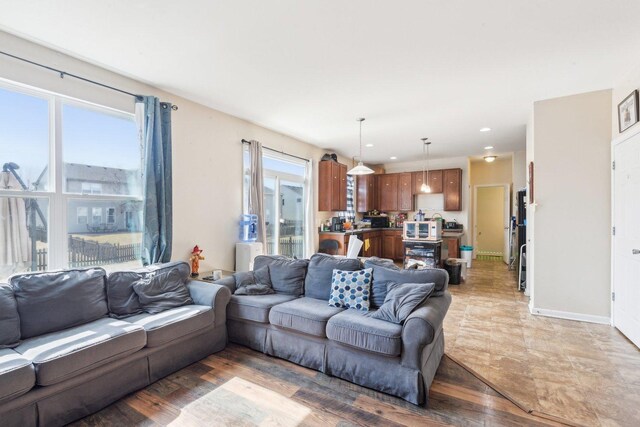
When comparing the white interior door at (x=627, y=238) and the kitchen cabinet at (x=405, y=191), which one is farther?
the kitchen cabinet at (x=405, y=191)

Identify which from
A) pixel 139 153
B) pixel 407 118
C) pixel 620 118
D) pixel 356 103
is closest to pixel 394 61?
pixel 356 103

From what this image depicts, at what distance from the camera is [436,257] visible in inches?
216

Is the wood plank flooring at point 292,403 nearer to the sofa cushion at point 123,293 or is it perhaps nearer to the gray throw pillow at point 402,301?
the gray throw pillow at point 402,301

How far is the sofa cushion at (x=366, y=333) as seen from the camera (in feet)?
7.09

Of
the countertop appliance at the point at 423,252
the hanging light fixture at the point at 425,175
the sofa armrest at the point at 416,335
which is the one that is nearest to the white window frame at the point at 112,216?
the sofa armrest at the point at 416,335

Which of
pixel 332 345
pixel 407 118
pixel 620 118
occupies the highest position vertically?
pixel 407 118

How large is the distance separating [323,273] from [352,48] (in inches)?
84.2

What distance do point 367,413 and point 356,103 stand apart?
336cm

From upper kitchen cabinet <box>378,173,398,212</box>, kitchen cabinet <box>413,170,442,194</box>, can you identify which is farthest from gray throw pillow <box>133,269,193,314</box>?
kitchen cabinet <box>413,170,442,194</box>

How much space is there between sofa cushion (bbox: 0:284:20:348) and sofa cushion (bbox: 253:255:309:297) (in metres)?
2.03

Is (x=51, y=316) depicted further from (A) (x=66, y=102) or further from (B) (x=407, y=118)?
(B) (x=407, y=118)

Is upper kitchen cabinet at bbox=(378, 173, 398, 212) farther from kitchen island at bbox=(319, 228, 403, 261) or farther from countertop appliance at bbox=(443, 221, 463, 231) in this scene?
countertop appliance at bbox=(443, 221, 463, 231)

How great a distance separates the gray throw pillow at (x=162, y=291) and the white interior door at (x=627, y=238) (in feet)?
14.4

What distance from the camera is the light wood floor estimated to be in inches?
82.0
